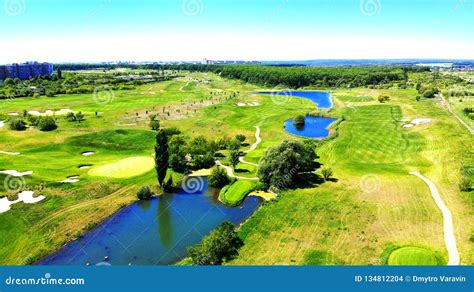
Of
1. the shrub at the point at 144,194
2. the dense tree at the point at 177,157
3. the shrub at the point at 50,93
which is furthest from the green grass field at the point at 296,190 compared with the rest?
the shrub at the point at 50,93

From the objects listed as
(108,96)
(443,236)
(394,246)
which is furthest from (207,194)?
(108,96)

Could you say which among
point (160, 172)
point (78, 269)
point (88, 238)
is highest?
point (78, 269)

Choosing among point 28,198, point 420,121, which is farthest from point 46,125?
point 420,121

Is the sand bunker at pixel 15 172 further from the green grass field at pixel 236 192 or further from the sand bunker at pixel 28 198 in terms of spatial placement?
the green grass field at pixel 236 192

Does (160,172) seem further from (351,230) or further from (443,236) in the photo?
(443,236)

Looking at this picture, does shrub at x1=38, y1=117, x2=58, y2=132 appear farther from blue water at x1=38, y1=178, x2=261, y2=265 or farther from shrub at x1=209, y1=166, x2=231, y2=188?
shrub at x1=209, y1=166, x2=231, y2=188

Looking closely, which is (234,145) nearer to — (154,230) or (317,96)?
(154,230)
